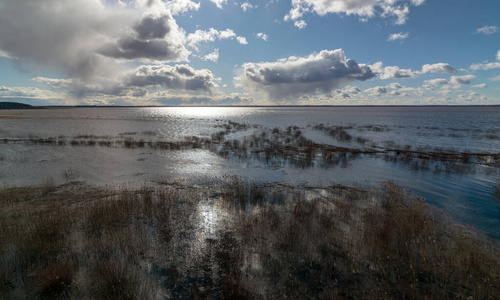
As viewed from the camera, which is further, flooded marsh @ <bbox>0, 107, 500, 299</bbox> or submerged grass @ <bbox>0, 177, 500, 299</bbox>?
flooded marsh @ <bbox>0, 107, 500, 299</bbox>

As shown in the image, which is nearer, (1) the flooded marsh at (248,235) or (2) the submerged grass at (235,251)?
(2) the submerged grass at (235,251)

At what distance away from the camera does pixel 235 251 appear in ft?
26.8

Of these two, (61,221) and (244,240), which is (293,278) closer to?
(244,240)

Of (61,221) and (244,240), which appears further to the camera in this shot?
(61,221)

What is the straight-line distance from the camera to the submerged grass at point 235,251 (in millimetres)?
6359

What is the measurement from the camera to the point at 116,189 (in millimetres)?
15188

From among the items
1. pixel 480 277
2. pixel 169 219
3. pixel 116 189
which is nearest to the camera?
pixel 480 277

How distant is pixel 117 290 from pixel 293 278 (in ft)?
15.9

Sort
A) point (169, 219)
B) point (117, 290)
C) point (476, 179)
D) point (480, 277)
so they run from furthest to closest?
point (476, 179), point (169, 219), point (480, 277), point (117, 290)

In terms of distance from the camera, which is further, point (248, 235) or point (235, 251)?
point (248, 235)

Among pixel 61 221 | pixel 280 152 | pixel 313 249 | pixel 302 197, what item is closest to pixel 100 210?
pixel 61 221

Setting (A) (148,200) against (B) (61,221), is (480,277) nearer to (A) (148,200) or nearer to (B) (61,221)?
(A) (148,200)

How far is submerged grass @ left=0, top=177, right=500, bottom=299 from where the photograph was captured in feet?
20.9

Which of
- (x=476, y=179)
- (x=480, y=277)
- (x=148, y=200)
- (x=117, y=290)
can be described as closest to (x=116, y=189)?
(x=148, y=200)
